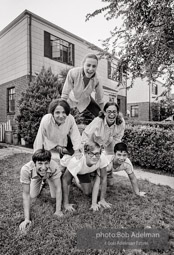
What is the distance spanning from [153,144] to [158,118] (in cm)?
1876

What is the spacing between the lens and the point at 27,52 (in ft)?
33.1

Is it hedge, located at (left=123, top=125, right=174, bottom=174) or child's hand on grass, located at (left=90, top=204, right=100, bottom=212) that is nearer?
child's hand on grass, located at (left=90, top=204, right=100, bottom=212)

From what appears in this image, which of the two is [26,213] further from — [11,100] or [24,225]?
[11,100]

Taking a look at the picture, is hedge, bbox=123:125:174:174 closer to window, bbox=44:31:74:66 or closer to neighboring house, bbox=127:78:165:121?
window, bbox=44:31:74:66

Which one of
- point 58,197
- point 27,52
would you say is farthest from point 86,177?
point 27,52

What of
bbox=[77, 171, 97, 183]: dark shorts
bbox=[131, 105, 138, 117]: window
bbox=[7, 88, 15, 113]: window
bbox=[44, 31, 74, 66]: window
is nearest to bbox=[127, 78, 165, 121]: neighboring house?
bbox=[131, 105, 138, 117]: window

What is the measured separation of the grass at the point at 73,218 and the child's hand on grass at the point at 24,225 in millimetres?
45

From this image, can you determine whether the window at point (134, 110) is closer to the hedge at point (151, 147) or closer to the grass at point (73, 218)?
the hedge at point (151, 147)

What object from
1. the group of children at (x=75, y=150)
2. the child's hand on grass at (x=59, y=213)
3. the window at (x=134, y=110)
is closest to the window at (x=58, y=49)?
the group of children at (x=75, y=150)

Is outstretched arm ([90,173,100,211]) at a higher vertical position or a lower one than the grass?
higher

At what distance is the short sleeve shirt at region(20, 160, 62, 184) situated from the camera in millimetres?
2635

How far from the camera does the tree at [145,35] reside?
4.06 meters

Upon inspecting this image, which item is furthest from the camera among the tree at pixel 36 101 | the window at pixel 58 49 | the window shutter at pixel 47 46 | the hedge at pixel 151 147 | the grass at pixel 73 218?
the window at pixel 58 49

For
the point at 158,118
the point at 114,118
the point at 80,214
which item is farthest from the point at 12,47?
the point at 158,118
